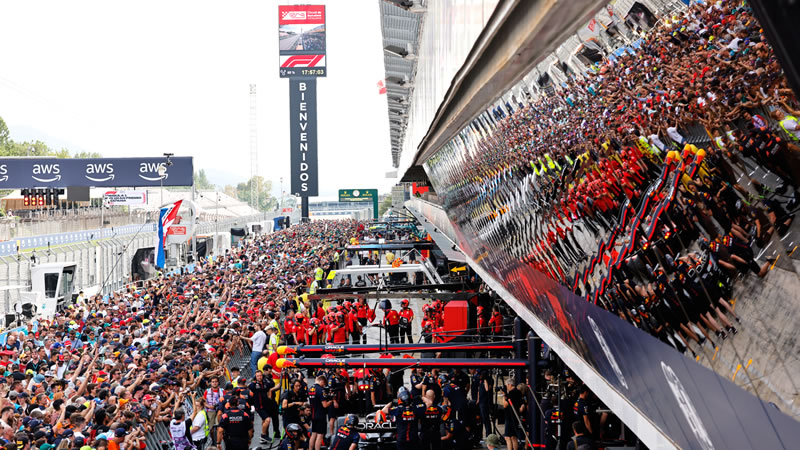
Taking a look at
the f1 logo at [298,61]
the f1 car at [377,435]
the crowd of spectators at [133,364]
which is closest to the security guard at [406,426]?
the f1 car at [377,435]

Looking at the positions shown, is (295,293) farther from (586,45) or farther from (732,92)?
(732,92)

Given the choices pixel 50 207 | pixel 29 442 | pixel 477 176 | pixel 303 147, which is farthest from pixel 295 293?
pixel 303 147

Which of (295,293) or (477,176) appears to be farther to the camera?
(295,293)

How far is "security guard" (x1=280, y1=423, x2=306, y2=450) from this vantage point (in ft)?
28.3

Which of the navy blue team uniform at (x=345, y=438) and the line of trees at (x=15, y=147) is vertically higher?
the line of trees at (x=15, y=147)

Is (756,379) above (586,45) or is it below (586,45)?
below

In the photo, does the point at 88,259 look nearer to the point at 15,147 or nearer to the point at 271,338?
the point at 271,338

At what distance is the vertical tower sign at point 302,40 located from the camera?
81.8 meters

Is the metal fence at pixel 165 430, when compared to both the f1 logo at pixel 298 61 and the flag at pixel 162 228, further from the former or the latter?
→ the f1 logo at pixel 298 61

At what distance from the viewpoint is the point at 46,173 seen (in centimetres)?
4075

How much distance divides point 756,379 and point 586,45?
2.05 meters

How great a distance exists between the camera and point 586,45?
366 cm

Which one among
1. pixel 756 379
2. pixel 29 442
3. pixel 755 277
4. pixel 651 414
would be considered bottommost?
pixel 29 442

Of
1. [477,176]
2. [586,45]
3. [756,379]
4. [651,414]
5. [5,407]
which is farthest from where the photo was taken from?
[477,176]
